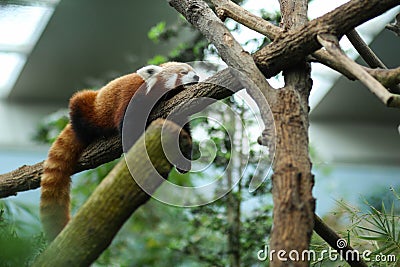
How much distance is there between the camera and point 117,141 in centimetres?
262

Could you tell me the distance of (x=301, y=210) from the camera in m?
1.64

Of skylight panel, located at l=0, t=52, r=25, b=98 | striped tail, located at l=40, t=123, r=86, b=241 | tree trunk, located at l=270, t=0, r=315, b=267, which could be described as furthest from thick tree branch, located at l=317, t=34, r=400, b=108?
skylight panel, located at l=0, t=52, r=25, b=98

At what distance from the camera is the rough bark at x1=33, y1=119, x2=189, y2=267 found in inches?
59.1

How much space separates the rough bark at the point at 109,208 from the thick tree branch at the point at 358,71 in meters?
0.63

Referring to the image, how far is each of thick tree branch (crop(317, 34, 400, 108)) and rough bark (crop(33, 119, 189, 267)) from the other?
625 millimetres

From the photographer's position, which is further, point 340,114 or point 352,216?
point 340,114

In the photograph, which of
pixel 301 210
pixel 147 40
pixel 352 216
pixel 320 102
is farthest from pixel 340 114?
pixel 301 210

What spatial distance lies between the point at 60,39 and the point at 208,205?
2282 mm

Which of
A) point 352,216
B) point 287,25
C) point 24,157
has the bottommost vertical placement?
point 352,216

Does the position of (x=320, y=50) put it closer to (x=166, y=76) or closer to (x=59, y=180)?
(x=166, y=76)

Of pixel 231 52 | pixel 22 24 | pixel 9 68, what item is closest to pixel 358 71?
pixel 231 52

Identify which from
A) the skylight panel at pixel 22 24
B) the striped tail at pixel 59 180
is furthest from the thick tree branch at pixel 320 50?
the skylight panel at pixel 22 24

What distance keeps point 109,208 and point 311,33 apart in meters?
0.97

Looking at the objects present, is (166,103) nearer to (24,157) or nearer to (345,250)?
(345,250)
